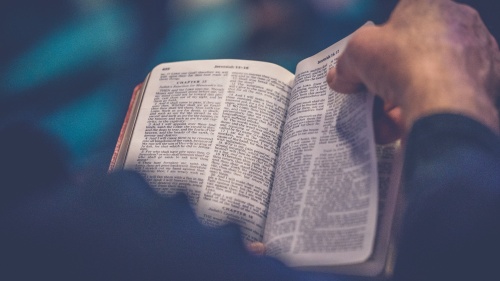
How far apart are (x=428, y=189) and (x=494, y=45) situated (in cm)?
24

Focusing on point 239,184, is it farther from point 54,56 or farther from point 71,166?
point 54,56

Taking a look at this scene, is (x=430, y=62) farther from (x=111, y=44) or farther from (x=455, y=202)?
(x=111, y=44)

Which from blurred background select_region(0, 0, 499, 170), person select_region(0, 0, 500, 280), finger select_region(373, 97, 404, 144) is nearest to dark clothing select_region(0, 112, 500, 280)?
person select_region(0, 0, 500, 280)

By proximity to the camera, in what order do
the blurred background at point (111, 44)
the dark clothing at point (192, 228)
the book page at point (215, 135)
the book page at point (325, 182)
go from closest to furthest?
the dark clothing at point (192, 228) → the book page at point (325, 182) → the book page at point (215, 135) → the blurred background at point (111, 44)

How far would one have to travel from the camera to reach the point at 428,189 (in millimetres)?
477

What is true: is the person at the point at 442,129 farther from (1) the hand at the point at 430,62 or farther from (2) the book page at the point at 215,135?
(2) the book page at the point at 215,135

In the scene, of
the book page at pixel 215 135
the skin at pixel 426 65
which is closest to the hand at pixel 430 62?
the skin at pixel 426 65

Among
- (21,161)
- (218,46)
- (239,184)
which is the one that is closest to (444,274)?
(239,184)

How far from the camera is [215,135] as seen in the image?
753 millimetres

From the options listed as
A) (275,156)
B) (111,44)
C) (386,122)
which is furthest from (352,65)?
(111,44)

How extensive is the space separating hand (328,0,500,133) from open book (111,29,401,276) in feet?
0.17

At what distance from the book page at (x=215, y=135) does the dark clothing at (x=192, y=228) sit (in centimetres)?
20

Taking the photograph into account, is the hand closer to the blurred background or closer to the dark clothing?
the dark clothing

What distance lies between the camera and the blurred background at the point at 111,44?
3.23ft
